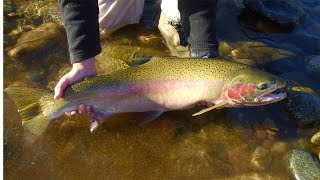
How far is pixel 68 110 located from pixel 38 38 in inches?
54.5

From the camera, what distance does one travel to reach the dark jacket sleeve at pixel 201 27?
141 inches

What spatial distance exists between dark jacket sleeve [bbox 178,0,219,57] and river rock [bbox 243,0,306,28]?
3.48 ft

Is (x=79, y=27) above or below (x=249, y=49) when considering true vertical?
above

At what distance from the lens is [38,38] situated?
4.11 meters

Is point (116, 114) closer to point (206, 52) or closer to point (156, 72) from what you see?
point (156, 72)

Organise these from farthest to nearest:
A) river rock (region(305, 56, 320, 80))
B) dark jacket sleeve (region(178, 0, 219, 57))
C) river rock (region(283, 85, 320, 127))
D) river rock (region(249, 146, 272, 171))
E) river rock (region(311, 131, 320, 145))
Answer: river rock (region(305, 56, 320, 80)), dark jacket sleeve (region(178, 0, 219, 57)), river rock (region(283, 85, 320, 127)), river rock (region(311, 131, 320, 145)), river rock (region(249, 146, 272, 171))

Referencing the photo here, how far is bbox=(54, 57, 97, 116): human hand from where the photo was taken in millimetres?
2996

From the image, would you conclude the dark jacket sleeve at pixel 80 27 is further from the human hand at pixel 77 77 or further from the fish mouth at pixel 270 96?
the fish mouth at pixel 270 96

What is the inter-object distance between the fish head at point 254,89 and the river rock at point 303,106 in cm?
44

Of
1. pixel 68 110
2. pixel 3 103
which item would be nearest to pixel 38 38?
pixel 3 103

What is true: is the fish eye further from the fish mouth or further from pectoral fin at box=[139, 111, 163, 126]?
pectoral fin at box=[139, 111, 163, 126]

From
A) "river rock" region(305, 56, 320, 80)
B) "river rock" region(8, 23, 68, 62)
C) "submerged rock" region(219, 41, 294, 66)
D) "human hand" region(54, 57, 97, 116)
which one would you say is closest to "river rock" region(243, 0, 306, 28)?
"submerged rock" region(219, 41, 294, 66)

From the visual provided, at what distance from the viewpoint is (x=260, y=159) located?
3.06m

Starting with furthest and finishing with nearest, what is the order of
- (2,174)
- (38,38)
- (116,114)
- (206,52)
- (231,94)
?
1. (38,38)
2. (206,52)
3. (116,114)
4. (231,94)
5. (2,174)
